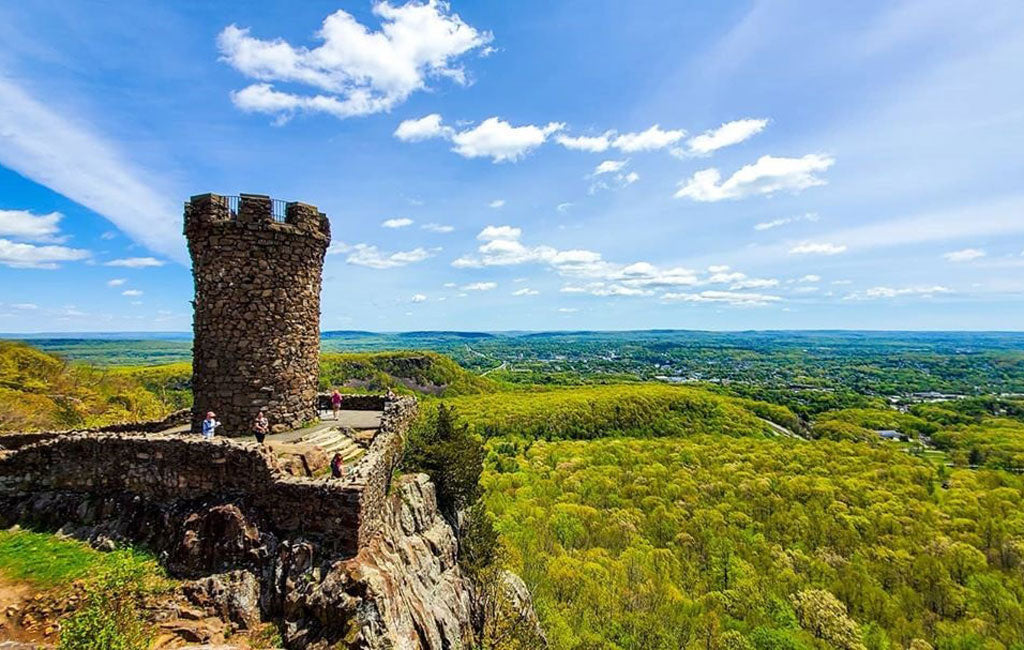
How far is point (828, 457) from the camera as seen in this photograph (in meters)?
70.7

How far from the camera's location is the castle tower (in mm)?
12961

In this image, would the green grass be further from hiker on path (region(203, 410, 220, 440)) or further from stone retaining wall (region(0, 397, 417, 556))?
hiker on path (region(203, 410, 220, 440))

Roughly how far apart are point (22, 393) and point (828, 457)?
3409 inches

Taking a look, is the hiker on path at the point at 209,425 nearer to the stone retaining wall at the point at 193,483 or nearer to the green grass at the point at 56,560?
the stone retaining wall at the point at 193,483

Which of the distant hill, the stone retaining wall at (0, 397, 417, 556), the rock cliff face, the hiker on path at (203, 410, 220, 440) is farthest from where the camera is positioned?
the distant hill

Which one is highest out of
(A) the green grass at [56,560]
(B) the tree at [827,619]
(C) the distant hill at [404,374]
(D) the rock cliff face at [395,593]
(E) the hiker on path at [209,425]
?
(E) the hiker on path at [209,425]

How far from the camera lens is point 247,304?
13055 mm

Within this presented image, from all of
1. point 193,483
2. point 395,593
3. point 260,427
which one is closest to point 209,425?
point 260,427

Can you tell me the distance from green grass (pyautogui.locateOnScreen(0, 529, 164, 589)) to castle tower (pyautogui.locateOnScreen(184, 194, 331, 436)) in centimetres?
408

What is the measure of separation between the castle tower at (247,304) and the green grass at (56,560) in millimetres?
4079

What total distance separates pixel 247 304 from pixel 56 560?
21.4ft

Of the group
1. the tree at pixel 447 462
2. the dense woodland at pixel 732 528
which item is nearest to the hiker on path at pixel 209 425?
the tree at pixel 447 462

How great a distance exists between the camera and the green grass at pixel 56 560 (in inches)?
350

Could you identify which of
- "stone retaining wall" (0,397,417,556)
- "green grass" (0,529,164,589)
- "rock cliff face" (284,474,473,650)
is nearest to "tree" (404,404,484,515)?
"rock cliff face" (284,474,473,650)
